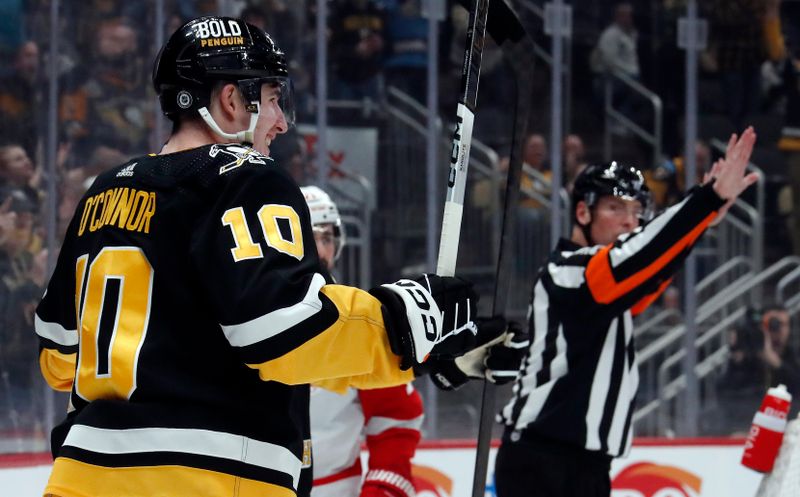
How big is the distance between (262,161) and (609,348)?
170cm

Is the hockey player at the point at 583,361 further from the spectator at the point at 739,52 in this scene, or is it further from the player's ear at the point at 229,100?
the spectator at the point at 739,52

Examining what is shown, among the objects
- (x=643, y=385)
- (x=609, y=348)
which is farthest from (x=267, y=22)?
(x=609, y=348)

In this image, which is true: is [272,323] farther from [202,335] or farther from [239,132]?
[239,132]

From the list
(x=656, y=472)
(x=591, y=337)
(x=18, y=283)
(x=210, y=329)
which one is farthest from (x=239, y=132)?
(x=18, y=283)

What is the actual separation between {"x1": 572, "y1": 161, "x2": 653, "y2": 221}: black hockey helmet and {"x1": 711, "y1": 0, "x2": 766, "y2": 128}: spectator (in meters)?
2.57

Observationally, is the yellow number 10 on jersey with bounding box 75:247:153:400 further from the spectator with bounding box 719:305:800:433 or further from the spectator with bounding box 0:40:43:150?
the spectator with bounding box 719:305:800:433

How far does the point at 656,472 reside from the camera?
4555mm

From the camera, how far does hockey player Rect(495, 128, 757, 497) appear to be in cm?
316

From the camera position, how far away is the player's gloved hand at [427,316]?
1818mm

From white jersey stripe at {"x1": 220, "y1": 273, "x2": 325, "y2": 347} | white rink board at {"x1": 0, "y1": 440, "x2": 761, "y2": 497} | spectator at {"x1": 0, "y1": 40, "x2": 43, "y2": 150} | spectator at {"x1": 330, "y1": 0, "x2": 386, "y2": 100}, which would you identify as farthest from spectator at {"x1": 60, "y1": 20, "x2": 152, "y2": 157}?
white jersey stripe at {"x1": 220, "y1": 273, "x2": 325, "y2": 347}

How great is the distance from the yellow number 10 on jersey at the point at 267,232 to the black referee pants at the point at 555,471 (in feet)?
5.42

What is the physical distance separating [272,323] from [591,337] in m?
1.71

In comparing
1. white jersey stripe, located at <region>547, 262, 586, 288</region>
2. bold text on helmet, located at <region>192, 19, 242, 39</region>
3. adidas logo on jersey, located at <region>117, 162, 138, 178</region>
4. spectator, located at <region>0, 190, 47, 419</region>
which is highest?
bold text on helmet, located at <region>192, 19, 242, 39</region>

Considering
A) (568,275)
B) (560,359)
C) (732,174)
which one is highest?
(732,174)
